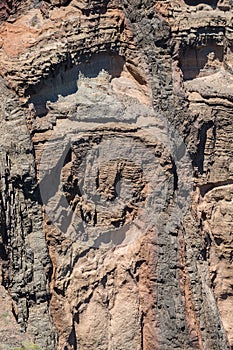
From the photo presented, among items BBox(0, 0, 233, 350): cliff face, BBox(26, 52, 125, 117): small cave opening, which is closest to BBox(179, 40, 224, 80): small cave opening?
BBox(0, 0, 233, 350): cliff face

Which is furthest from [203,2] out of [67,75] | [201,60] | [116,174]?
[116,174]

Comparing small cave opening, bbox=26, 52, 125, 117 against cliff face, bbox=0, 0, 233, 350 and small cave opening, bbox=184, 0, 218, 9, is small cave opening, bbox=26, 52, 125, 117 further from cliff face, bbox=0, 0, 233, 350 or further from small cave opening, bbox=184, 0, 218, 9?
small cave opening, bbox=184, 0, 218, 9

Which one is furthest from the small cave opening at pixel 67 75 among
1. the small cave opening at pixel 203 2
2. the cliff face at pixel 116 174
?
the small cave opening at pixel 203 2

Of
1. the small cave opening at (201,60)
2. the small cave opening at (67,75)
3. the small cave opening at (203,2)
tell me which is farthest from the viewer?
the small cave opening at (201,60)

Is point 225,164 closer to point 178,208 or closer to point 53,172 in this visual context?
point 178,208

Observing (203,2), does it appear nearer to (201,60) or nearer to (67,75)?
(201,60)

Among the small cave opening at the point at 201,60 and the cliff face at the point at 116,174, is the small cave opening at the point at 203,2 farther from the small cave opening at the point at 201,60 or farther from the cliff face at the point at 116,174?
the small cave opening at the point at 201,60

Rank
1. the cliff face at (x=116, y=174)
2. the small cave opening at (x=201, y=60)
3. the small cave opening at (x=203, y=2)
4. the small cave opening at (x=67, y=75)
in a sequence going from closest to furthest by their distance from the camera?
the cliff face at (x=116, y=174)
the small cave opening at (x=67, y=75)
the small cave opening at (x=203, y=2)
the small cave opening at (x=201, y=60)
